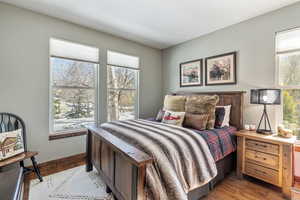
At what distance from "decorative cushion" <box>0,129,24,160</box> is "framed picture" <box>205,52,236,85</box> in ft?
11.1

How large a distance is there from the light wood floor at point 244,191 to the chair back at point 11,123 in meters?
2.69

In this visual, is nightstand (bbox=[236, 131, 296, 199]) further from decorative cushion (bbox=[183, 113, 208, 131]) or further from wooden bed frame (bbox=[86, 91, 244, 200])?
decorative cushion (bbox=[183, 113, 208, 131])

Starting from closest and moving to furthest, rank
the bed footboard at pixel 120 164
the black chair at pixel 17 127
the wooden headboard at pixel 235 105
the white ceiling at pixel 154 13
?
1. the bed footboard at pixel 120 164
2. the black chair at pixel 17 127
3. the white ceiling at pixel 154 13
4. the wooden headboard at pixel 235 105

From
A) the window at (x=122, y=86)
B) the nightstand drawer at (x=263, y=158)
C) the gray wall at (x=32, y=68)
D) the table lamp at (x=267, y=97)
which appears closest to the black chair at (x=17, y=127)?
the gray wall at (x=32, y=68)

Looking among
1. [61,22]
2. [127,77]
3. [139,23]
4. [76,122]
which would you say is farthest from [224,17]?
[76,122]

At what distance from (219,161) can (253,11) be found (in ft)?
7.86

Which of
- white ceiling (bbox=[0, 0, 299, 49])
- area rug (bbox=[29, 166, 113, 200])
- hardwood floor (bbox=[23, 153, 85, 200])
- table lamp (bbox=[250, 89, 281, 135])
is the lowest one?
area rug (bbox=[29, 166, 113, 200])

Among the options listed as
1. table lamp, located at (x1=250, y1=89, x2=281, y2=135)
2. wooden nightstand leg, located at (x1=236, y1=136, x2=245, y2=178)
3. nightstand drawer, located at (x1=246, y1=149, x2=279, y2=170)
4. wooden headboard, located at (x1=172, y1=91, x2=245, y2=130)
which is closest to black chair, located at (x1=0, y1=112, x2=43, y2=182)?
wooden nightstand leg, located at (x1=236, y1=136, x2=245, y2=178)

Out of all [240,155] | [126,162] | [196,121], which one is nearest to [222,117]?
[196,121]

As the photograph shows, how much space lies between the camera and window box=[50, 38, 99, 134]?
2.64m

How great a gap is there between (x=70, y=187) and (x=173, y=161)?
4.90 ft

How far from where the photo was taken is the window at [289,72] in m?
2.15

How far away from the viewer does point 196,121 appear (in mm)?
2281

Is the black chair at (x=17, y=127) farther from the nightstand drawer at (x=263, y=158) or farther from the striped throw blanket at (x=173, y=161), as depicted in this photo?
the nightstand drawer at (x=263, y=158)
